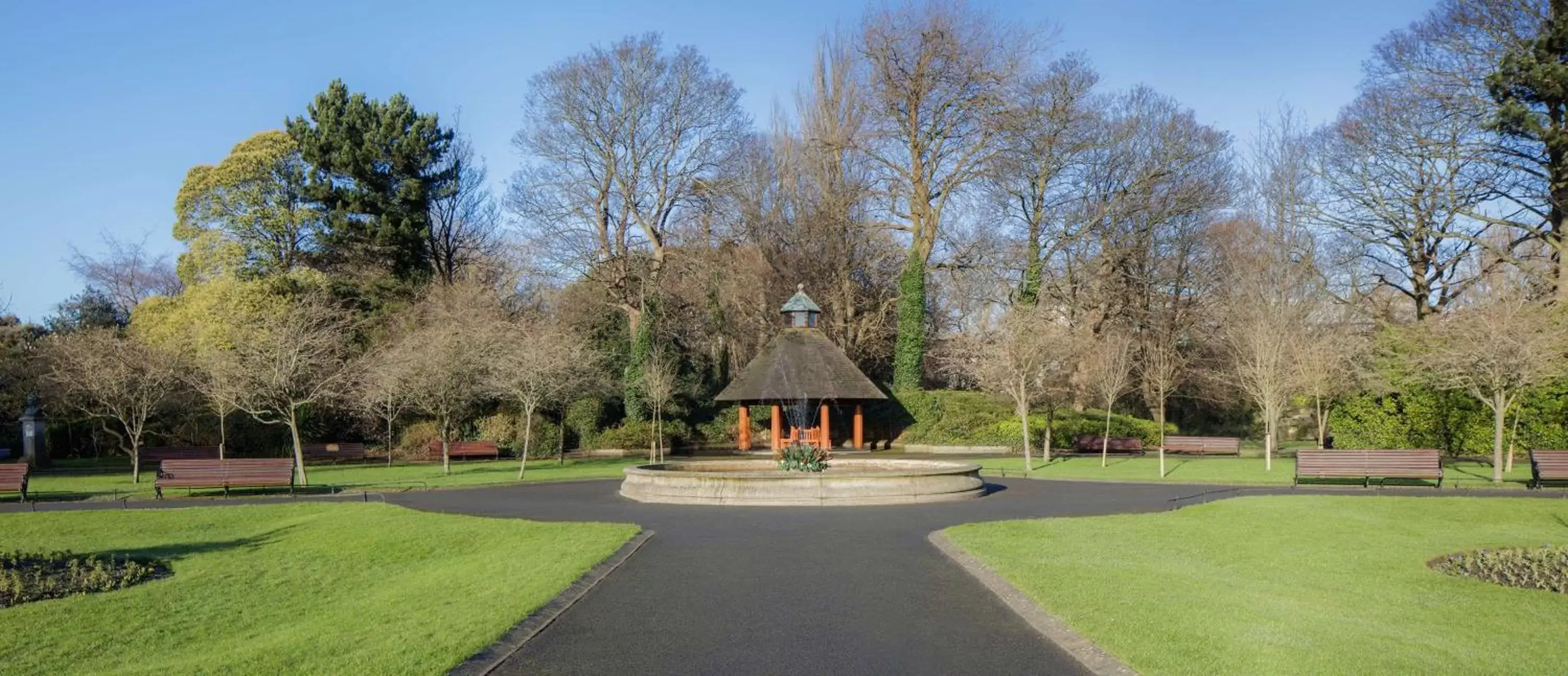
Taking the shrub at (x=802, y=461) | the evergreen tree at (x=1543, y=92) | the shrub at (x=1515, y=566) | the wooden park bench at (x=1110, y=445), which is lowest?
the wooden park bench at (x=1110, y=445)

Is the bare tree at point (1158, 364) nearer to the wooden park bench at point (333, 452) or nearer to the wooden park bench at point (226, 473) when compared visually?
the wooden park bench at point (333, 452)

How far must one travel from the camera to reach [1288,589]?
31.5 feet

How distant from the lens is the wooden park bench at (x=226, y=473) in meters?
21.2

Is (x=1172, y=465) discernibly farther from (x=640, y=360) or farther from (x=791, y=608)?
(x=791, y=608)

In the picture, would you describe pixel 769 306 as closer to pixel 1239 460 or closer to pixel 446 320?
pixel 446 320

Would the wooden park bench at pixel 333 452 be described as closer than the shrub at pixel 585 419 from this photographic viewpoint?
Yes

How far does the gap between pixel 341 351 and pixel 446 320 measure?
159 inches

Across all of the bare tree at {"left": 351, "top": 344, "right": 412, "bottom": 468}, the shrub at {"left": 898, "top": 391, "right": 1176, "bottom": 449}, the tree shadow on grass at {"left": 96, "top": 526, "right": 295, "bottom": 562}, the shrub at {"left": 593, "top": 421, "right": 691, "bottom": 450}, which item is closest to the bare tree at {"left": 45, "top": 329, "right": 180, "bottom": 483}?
the bare tree at {"left": 351, "top": 344, "right": 412, "bottom": 468}

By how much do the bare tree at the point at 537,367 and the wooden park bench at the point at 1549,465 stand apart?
22336 millimetres

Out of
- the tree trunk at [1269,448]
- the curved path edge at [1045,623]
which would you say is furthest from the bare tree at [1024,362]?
the curved path edge at [1045,623]

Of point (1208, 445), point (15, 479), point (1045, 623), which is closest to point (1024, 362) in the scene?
point (1208, 445)

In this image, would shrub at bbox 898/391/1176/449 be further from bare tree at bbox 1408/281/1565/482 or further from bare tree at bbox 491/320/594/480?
bare tree at bbox 491/320/594/480

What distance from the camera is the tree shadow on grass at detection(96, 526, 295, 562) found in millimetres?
13648

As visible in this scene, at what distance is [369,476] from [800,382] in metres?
14.0
